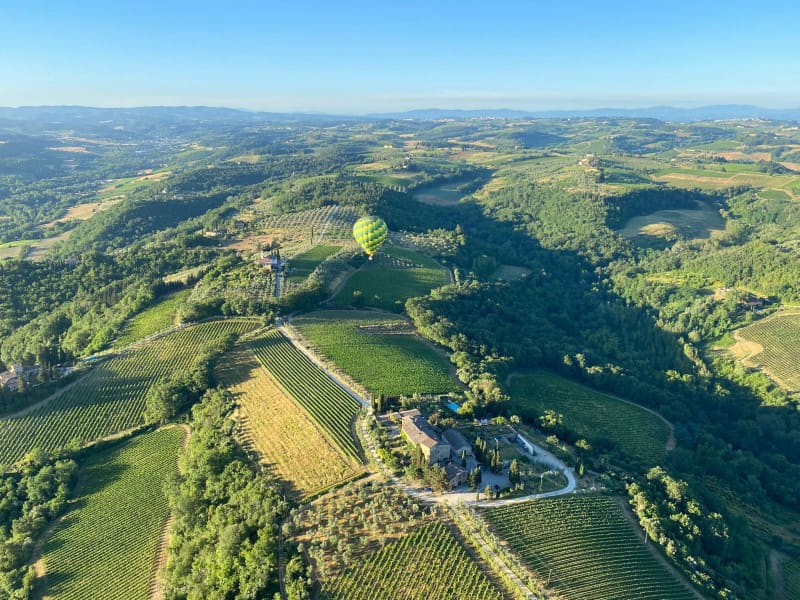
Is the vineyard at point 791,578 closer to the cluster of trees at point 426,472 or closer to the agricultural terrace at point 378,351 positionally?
the cluster of trees at point 426,472

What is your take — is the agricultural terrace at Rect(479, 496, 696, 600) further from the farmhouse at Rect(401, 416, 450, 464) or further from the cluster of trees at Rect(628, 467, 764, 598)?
the farmhouse at Rect(401, 416, 450, 464)

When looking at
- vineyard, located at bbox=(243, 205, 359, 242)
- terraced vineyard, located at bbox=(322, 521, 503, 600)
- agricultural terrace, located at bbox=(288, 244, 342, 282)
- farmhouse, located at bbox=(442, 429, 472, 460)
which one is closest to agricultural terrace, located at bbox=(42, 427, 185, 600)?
terraced vineyard, located at bbox=(322, 521, 503, 600)

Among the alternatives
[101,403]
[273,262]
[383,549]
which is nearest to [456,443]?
[383,549]

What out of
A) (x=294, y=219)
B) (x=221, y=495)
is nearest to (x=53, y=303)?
(x=294, y=219)

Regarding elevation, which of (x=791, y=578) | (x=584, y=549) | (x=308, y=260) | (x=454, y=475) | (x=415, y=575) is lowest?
(x=791, y=578)

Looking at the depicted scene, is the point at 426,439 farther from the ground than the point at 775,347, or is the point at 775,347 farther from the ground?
the point at 426,439

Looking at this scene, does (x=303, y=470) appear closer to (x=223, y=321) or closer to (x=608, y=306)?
(x=223, y=321)

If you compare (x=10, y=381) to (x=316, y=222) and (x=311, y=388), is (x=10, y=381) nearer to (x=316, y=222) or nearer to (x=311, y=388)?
(x=311, y=388)
